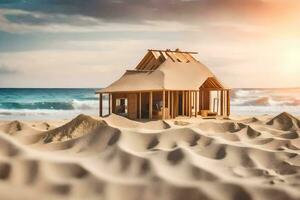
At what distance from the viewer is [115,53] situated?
17797 millimetres

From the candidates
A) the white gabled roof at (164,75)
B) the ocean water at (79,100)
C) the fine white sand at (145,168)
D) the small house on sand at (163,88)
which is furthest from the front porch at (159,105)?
the ocean water at (79,100)

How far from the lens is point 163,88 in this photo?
9.12 meters

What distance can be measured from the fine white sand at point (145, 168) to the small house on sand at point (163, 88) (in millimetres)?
6057

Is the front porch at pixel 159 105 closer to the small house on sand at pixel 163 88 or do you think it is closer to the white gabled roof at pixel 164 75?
the small house on sand at pixel 163 88

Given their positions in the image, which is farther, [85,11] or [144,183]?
[85,11]

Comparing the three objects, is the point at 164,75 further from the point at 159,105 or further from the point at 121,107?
the point at 121,107

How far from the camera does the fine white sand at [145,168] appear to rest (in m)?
2.21

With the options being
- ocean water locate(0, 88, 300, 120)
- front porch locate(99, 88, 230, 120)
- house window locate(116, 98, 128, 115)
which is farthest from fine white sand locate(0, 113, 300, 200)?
ocean water locate(0, 88, 300, 120)

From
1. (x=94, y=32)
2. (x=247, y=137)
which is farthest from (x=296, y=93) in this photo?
(x=247, y=137)

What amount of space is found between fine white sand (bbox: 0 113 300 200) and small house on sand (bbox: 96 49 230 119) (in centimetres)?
606

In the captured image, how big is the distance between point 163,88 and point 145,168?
21.7 ft

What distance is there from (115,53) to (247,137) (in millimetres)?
14083

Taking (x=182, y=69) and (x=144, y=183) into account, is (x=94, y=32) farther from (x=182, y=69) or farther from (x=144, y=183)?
(x=144, y=183)

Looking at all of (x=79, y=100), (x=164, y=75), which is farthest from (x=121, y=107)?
(x=79, y=100)
